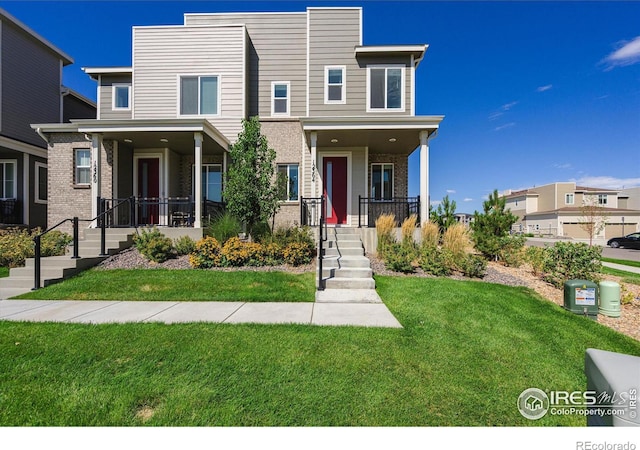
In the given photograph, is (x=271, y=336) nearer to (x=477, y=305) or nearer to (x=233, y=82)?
(x=477, y=305)

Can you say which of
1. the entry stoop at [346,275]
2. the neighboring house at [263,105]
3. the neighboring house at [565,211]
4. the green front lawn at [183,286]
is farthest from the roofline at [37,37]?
the neighboring house at [565,211]

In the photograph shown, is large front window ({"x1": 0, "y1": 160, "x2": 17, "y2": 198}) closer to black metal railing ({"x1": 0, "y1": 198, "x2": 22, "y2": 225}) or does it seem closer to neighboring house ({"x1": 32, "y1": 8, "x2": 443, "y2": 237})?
black metal railing ({"x1": 0, "y1": 198, "x2": 22, "y2": 225})

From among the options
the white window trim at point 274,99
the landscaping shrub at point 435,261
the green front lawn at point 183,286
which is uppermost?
the white window trim at point 274,99

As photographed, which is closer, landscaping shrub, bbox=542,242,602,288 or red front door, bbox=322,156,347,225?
landscaping shrub, bbox=542,242,602,288

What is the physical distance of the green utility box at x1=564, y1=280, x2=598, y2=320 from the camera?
17.1 feet

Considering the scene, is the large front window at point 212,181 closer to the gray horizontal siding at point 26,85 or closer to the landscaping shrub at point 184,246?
the landscaping shrub at point 184,246

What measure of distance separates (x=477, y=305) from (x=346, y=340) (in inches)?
108

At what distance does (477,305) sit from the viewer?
16.4 ft

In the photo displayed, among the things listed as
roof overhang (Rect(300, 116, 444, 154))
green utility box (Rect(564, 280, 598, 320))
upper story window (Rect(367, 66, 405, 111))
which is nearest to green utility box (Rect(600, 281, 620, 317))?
green utility box (Rect(564, 280, 598, 320))

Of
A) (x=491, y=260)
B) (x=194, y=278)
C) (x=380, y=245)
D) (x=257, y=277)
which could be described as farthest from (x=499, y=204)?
(x=194, y=278)

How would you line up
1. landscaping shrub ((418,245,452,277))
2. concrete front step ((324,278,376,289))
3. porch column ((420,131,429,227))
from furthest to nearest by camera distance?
porch column ((420,131,429,227)), landscaping shrub ((418,245,452,277)), concrete front step ((324,278,376,289))

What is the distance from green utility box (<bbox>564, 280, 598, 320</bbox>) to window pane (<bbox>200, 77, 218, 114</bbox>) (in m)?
12.1

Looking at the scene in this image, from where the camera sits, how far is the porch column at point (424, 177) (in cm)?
937

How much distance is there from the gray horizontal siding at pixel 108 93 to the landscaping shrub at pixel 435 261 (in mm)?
13398
